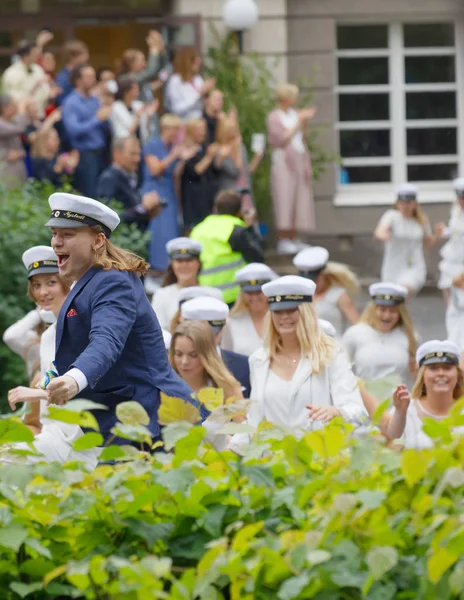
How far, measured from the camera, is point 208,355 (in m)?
7.32

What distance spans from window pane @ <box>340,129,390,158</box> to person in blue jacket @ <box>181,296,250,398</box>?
11.0 meters

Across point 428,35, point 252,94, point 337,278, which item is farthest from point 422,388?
point 428,35

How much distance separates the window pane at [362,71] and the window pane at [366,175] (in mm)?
1060

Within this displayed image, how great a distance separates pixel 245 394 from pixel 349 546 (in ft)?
16.6

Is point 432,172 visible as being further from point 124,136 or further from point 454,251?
point 454,251

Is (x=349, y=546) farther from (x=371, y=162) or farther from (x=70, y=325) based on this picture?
(x=371, y=162)

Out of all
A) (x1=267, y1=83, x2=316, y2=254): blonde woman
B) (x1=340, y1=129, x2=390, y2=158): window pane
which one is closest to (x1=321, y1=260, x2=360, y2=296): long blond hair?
(x1=267, y1=83, x2=316, y2=254): blonde woman

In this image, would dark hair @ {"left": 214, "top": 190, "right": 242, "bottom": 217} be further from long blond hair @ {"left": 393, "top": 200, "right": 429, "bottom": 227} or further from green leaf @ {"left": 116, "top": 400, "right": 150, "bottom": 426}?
green leaf @ {"left": 116, "top": 400, "right": 150, "bottom": 426}

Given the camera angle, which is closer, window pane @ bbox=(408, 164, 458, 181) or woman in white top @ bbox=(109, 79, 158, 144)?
woman in white top @ bbox=(109, 79, 158, 144)

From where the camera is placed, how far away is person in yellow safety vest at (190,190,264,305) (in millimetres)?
11102

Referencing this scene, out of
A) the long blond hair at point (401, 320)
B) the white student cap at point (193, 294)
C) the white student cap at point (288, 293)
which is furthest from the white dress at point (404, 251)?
the white student cap at point (288, 293)

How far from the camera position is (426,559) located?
9.05 feet

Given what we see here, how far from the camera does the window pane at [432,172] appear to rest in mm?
19141

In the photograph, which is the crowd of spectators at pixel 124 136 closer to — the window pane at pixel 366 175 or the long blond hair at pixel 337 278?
the window pane at pixel 366 175
